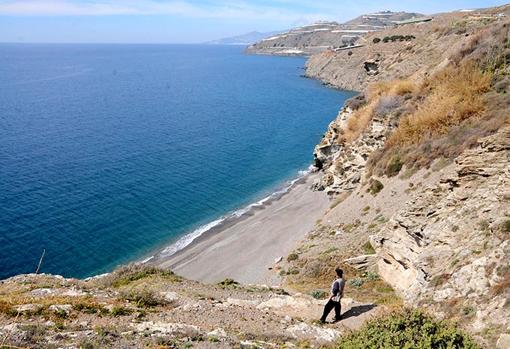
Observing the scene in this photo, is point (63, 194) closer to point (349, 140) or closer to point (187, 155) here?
point (187, 155)

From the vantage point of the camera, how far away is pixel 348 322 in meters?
16.1

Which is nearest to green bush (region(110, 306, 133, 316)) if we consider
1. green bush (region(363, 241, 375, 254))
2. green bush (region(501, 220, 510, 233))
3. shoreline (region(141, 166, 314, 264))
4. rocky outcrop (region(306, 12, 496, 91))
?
green bush (region(501, 220, 510, 233))

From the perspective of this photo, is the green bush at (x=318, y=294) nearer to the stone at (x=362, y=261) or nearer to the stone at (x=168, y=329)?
the stone at (x=362, y=261)

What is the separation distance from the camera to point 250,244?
4291 centimetres

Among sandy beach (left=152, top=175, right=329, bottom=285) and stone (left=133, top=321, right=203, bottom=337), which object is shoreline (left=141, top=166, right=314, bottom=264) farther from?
stone (left=133, top=321, right=203, bottom=337)

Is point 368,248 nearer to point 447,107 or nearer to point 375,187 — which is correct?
point 375,187

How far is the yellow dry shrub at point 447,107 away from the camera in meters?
29.2

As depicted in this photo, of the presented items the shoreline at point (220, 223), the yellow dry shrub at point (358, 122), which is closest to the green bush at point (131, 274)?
the shoreline at point (220, 223)

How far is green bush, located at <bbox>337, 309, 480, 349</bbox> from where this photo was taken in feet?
30.9

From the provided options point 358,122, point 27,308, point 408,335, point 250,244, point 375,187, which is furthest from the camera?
point 358,122

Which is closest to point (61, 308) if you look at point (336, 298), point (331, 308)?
point (331, 308)

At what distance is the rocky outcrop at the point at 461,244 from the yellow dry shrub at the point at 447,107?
10.7m

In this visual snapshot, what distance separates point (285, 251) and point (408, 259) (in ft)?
64.9

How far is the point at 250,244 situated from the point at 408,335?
110ft
